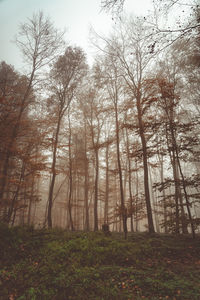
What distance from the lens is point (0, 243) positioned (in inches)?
204

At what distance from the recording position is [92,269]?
4.25 metres

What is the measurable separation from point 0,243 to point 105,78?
11.3m

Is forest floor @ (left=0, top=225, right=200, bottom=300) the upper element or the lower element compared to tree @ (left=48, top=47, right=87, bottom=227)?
lower

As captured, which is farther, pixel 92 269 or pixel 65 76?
pixel 65 76

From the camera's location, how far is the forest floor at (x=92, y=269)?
3.33m

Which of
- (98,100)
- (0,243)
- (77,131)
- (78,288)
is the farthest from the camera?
(77,131)

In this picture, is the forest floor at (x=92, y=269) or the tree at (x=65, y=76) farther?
the tree at (x=65, y=76)

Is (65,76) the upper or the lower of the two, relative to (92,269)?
upper

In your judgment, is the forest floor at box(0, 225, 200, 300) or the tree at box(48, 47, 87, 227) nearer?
the forest floor at box(0, 225, 200, 300)

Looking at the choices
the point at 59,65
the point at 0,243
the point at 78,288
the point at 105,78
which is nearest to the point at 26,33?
the point at 59,65

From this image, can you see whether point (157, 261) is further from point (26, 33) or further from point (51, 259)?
point (26, 33)

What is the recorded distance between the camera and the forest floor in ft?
10.9

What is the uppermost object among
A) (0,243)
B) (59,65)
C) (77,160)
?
(59,65)

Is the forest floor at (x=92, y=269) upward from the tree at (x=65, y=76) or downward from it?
downward
